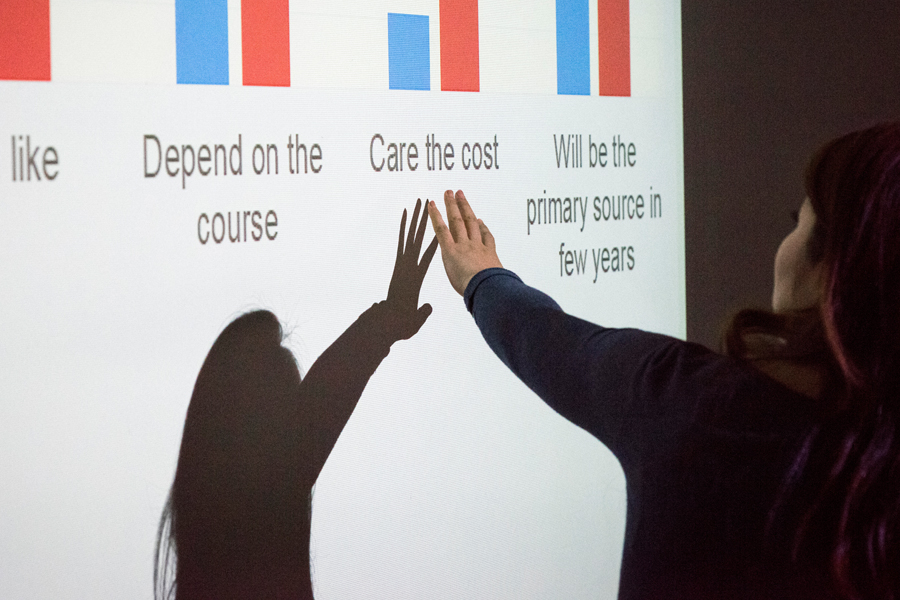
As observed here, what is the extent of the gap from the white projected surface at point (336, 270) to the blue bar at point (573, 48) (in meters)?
0.01

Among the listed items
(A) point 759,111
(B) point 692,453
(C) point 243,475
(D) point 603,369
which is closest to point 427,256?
(C) point 243,475

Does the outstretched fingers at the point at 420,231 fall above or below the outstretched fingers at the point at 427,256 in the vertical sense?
above

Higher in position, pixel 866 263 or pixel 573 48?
pixel 573 48

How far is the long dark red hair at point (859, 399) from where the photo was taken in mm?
640

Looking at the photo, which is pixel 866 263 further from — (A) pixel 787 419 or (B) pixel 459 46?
(B) pixel 459 46

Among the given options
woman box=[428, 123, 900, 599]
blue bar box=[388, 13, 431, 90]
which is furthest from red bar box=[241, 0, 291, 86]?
woman box=[428, 123, 900, 599]

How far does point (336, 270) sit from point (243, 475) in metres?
0.29

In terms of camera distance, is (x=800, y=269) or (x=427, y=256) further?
(x=427, y=256)

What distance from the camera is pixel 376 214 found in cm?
121

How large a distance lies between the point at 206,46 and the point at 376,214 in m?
0.30

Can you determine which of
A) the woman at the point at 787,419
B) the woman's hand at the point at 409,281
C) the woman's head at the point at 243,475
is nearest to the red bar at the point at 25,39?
the woman's head at the point at 243,475

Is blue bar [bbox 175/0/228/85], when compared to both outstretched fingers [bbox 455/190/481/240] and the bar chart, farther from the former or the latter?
outstretched fingers [bbox 455/190/481/240]

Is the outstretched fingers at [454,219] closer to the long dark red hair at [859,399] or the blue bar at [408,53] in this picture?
the blue bar at [408,53]

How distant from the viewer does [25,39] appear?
940 mm
